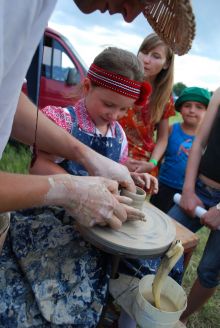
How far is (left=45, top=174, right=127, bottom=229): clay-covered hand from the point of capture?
0.99m

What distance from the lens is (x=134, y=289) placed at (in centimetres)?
117

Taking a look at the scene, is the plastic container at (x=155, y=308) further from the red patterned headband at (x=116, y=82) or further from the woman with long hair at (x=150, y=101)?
the woman with long hair at (x=150, y=101)

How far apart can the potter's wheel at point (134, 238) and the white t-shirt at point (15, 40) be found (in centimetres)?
43

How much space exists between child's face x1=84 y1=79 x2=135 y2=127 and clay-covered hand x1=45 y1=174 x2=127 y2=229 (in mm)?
574

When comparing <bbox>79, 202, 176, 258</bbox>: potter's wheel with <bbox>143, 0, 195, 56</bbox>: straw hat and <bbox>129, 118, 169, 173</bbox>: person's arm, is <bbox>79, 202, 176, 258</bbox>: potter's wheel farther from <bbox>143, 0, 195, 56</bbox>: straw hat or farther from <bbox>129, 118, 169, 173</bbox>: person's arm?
<bbox>129, 118, 169, 173</bbox>: person's arm

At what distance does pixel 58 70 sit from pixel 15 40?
13.4 feet

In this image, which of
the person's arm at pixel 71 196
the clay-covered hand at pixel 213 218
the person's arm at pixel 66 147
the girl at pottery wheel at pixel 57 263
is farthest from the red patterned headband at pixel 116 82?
the clay-covered hand at pixel 213 218

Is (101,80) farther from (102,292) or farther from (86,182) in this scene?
(102,292)

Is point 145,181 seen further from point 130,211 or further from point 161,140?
point 161,140

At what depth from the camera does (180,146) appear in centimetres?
276

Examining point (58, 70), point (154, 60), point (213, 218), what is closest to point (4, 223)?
point (213, 218)

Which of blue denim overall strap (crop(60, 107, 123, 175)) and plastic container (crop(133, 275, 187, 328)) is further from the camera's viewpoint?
blue denim overall strap (crop(60, 107, 123, 175))

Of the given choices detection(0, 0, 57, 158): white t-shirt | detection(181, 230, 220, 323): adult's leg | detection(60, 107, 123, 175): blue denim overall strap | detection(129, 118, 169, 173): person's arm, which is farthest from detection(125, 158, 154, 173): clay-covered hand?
detection(0, 0, 57, 158): white t-shirt

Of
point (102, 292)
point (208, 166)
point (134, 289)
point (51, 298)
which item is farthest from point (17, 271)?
point (208, 166)
